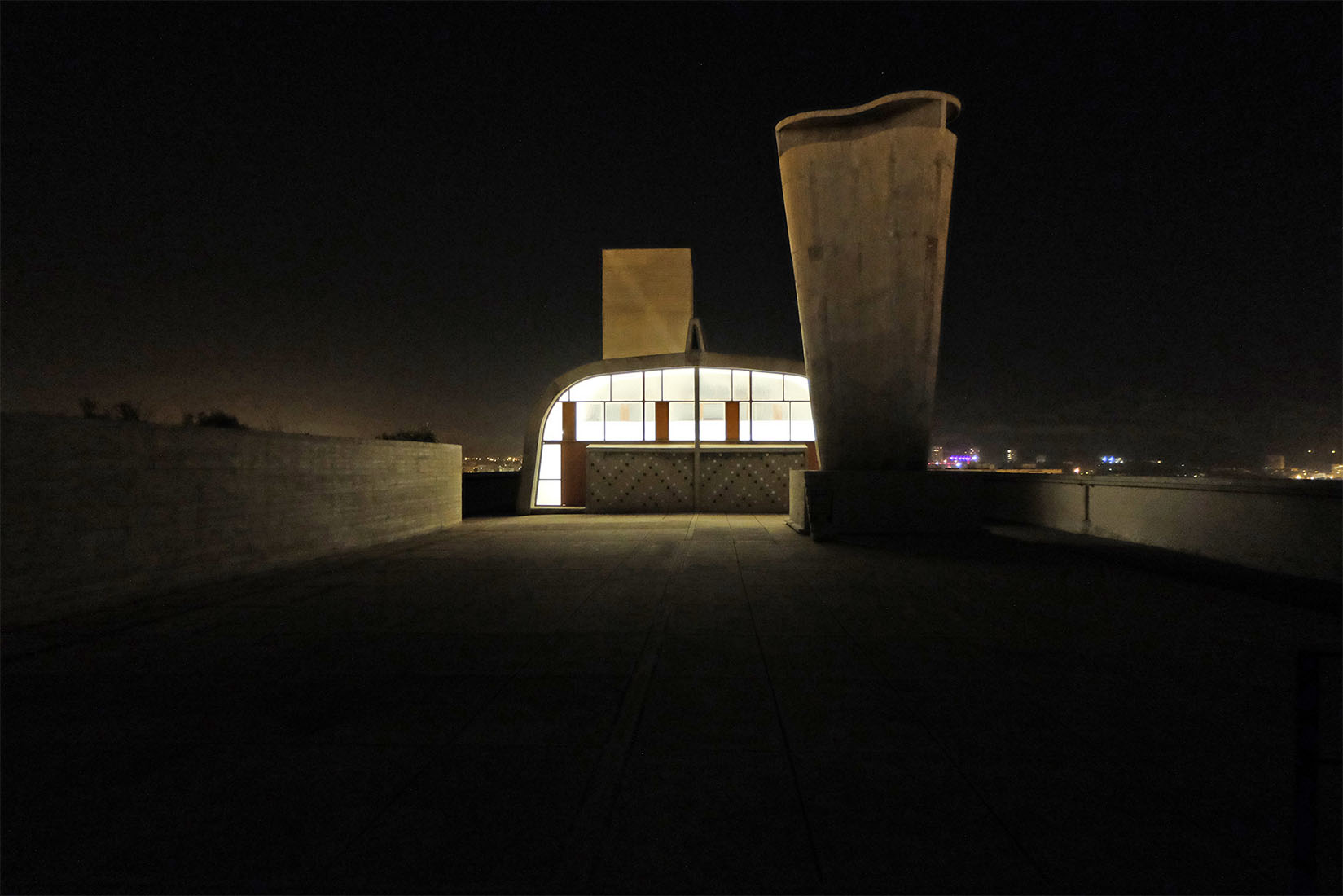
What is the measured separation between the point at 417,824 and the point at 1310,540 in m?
11.6

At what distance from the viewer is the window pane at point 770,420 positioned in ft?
77.0

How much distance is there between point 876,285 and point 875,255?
628 millimetres

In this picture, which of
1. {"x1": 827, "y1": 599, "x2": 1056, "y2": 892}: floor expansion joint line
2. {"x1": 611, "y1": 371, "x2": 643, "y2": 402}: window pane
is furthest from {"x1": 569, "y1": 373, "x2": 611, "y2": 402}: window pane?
{"x1": 827, "y1": 599, "x2": 1056, "y2": 892}: floor expansion joint line

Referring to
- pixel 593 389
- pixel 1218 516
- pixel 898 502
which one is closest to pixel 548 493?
pixel 593 389

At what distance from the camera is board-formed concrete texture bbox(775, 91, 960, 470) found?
1366 centimetres

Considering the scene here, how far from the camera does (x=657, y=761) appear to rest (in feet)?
11.5

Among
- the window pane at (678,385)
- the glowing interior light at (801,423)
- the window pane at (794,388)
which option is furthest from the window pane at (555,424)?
the glowing interior light at (801,423)

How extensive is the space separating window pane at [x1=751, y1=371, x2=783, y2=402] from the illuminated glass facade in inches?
1.2

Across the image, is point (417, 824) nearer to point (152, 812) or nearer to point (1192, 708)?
point (152, 812)

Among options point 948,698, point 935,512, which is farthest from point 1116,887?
point 935,512

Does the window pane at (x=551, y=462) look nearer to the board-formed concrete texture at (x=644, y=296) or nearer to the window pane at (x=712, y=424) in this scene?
the window pane at (x=712, y=424)

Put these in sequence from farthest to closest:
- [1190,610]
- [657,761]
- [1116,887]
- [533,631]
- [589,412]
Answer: [589,412] → [1190,610] → [533,631] → [657,761] → [1116,887]

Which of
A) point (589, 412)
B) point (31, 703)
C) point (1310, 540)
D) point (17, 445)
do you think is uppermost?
point (589, 412)

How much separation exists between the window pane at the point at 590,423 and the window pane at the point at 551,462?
0.95 meters
